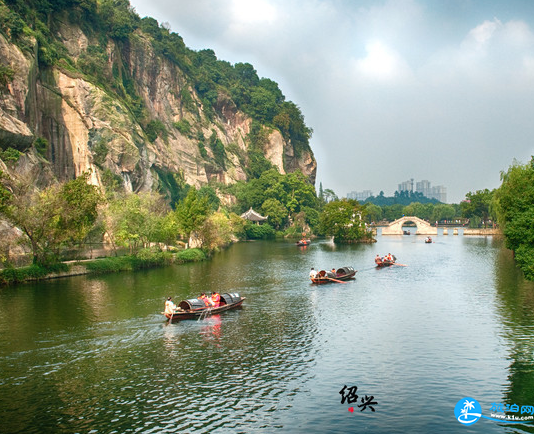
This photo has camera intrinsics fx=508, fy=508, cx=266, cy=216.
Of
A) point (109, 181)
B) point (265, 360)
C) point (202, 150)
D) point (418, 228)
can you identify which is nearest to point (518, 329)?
point (265, 360)

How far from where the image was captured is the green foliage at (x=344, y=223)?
374 ft

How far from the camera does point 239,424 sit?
1934cm

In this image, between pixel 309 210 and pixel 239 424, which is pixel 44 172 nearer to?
pixel 239 424

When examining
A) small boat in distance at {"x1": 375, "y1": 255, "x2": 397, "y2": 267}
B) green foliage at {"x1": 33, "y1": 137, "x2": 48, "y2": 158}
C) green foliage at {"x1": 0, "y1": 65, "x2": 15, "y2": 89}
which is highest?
green foliage at {"x1": 0, "y1": 65, "x2": 15, "y2": 89}

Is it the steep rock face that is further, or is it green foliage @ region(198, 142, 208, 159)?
green foliage @ region(198, 142, 208, 159)

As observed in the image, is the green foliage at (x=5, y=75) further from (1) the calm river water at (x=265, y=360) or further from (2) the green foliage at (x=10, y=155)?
(1) the calm river water at (x=265, y=360)

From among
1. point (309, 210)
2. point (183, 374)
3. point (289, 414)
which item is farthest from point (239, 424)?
point (309, 210)

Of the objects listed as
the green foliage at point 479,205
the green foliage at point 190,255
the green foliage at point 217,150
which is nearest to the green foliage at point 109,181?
the green foliage at point 190,255

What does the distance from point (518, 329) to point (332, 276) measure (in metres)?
24.6

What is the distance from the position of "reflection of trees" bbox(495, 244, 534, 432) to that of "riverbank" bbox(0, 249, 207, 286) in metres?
39.1

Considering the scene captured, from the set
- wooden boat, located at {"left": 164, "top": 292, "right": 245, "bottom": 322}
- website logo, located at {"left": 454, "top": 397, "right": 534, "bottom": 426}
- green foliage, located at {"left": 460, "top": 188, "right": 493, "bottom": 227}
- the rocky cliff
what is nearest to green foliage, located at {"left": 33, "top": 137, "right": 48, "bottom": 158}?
the rocky cliff

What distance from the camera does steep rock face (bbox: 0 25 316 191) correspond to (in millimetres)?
70375

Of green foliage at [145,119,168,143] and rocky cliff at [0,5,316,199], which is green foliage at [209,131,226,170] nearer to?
rocky cliff at [0,5,316,199]

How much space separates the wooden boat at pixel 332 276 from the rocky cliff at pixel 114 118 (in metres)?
40.3
